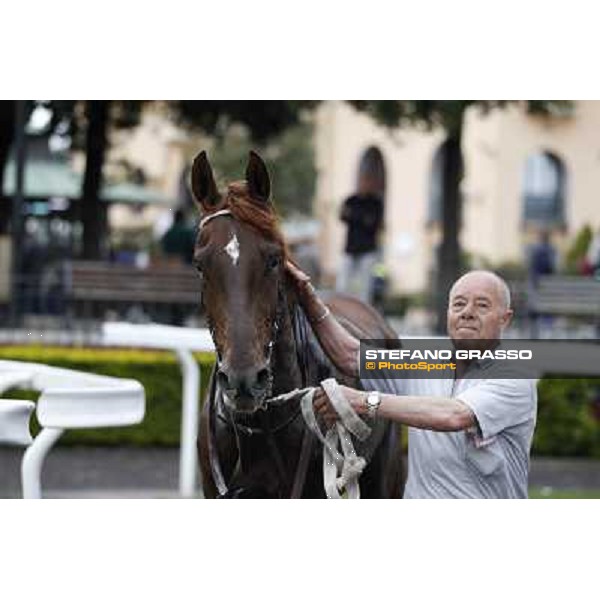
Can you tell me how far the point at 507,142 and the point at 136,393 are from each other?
651 centimetres

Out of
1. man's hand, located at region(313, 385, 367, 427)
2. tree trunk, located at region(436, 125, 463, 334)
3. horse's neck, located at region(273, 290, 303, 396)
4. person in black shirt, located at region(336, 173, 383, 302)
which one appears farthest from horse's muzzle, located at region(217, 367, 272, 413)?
tree trunk, located at region(436, 125, 463, 334)

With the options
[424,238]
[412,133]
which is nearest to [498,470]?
[412,133]

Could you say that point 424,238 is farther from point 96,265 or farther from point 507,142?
point 96,265

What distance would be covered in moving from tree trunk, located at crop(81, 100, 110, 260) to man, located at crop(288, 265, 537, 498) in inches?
100

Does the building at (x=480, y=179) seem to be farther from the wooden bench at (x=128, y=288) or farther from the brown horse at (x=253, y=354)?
the brown horse at (x=253, y=354)

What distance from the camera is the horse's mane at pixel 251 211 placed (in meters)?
4.02

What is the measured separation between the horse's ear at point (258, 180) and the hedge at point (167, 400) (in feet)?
3.30

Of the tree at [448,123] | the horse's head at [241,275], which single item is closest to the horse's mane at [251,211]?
the horse's head at [241,275]

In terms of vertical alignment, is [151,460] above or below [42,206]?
below

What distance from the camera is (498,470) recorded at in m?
4.22

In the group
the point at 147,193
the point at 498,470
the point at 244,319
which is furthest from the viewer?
the point at 147,193

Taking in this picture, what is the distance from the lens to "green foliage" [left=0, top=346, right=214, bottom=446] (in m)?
5.57
